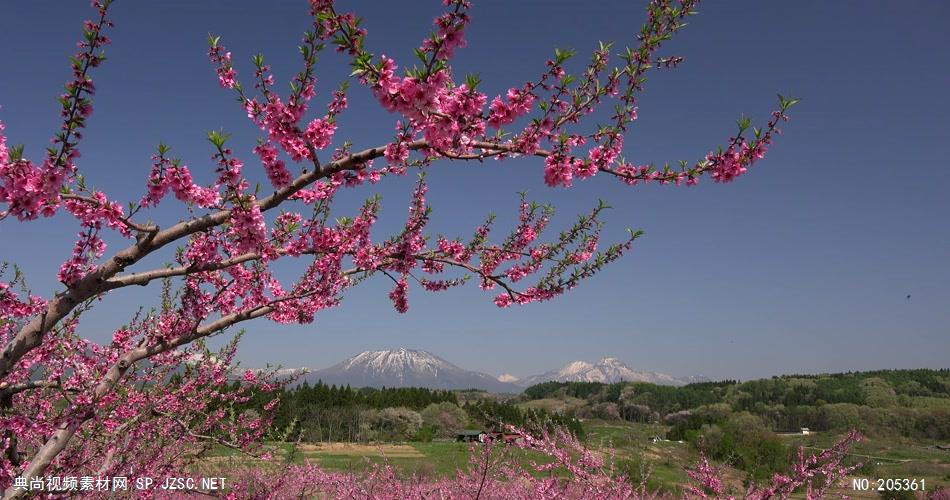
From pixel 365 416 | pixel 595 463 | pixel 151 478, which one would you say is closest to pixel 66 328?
pixel 151 478

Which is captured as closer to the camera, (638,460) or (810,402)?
(638,460)

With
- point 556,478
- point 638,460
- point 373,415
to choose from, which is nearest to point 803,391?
point 373,415

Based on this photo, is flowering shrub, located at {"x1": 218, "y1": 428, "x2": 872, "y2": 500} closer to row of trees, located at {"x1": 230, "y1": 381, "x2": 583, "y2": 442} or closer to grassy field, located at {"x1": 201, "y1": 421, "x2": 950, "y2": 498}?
grassy field, located at {"x1": 201, "y1": 421, "x2": 950, "y2": 498}

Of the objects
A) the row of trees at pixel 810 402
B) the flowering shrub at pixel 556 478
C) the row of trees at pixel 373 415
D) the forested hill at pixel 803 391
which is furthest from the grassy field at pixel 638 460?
the forested hill at pixel 803 391

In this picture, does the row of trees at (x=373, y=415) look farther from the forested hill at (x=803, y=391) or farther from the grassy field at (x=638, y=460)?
the forested hill at (x=803, y=391)

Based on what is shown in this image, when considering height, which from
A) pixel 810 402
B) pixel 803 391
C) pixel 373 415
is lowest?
pixel 810 402

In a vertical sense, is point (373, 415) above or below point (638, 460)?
below

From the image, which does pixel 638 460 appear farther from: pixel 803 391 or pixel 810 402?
pixel 803 391

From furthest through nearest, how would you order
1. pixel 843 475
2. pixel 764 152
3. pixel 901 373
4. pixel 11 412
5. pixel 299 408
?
1. pixel 901 373
2. pixel 299 408
3. pixel 843 475
4. pixel 11 412
5. pixel 764 152

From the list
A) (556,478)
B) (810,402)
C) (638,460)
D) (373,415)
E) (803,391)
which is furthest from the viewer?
(803,391)

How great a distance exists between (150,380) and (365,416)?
9558cm

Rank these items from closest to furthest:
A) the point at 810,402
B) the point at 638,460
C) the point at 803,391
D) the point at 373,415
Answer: the point at 638,460
the point at 373,415
the point at 810,402
the point at 803,391

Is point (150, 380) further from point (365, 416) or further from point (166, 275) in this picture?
point (365, 416)

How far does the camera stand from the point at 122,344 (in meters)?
6.80
